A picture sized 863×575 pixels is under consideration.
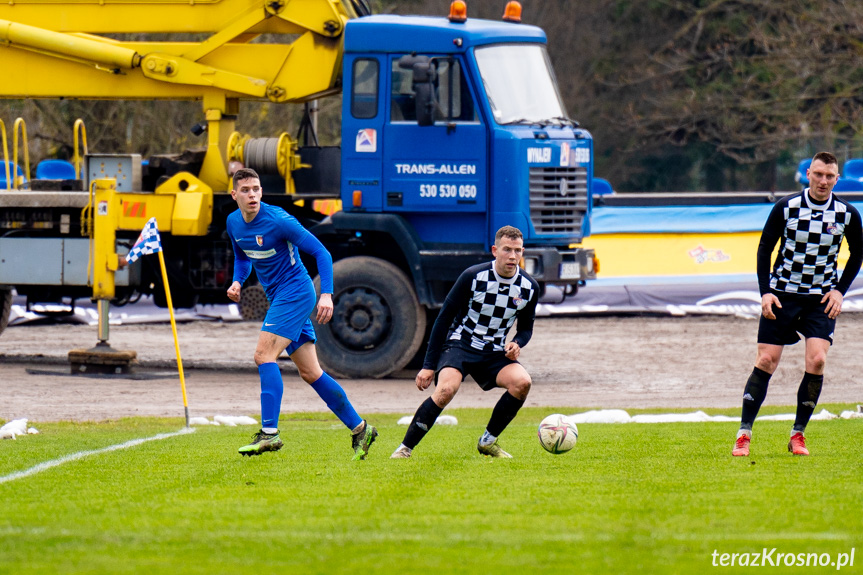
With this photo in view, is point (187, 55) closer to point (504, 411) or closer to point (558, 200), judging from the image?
point (558, 200)

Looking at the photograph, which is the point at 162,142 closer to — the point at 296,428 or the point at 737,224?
the point at 737,224

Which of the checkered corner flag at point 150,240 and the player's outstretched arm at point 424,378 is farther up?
the checkered corner flag at point 150,240

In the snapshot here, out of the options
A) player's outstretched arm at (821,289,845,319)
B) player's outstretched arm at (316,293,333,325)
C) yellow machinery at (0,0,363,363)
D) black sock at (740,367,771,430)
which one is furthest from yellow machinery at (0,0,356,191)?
player's outstretched arm at (821,289,845,319)

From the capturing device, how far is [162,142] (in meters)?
27.6

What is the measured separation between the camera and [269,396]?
869 cm

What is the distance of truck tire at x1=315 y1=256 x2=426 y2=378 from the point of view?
50.3ft

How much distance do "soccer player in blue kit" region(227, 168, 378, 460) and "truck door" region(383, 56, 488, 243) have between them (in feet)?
20.8

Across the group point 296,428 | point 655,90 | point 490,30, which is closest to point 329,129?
point 655,90

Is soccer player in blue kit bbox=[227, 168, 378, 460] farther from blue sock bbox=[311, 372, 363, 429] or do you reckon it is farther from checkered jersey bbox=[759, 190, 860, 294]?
checkered jersey bbox=[759, 190, 860, 294]

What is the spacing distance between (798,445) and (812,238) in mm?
1315

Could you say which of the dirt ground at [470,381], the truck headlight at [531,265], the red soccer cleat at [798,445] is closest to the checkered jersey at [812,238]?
the red soccer cleat at [798,445]

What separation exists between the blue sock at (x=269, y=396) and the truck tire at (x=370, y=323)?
6.61 meters

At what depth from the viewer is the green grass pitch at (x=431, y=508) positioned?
5.03 metres

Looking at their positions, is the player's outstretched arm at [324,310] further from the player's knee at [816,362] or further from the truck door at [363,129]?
the truck door at [363,129]
